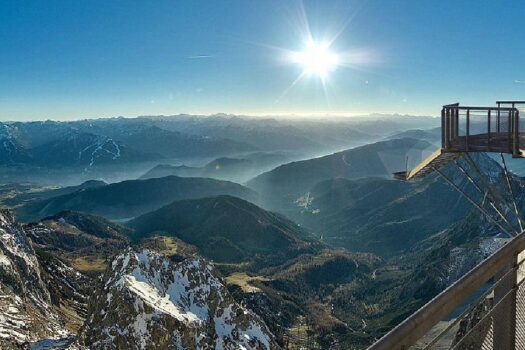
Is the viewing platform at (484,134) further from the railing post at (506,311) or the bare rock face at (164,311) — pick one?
the bare rock face at (164,311)

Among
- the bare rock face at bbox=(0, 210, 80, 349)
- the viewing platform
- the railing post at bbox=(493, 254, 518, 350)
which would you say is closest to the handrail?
the railing post at bbox=(493, 254, 518, 350)

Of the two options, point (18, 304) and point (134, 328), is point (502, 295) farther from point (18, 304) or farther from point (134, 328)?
point (18, 304)

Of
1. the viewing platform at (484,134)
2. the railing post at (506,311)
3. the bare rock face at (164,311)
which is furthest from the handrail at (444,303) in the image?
the bare rock face at (164,311)

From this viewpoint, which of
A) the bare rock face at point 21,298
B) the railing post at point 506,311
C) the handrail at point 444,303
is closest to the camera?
the handrail at point 444,303

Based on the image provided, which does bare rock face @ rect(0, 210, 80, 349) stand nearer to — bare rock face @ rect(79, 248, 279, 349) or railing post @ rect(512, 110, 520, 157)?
bare rock face @ rect(79, 248, 279, 349)

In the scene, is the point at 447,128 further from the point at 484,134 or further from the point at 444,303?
the point at 444,303

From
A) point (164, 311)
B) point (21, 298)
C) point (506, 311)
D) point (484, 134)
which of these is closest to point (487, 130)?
point (484, 134)
